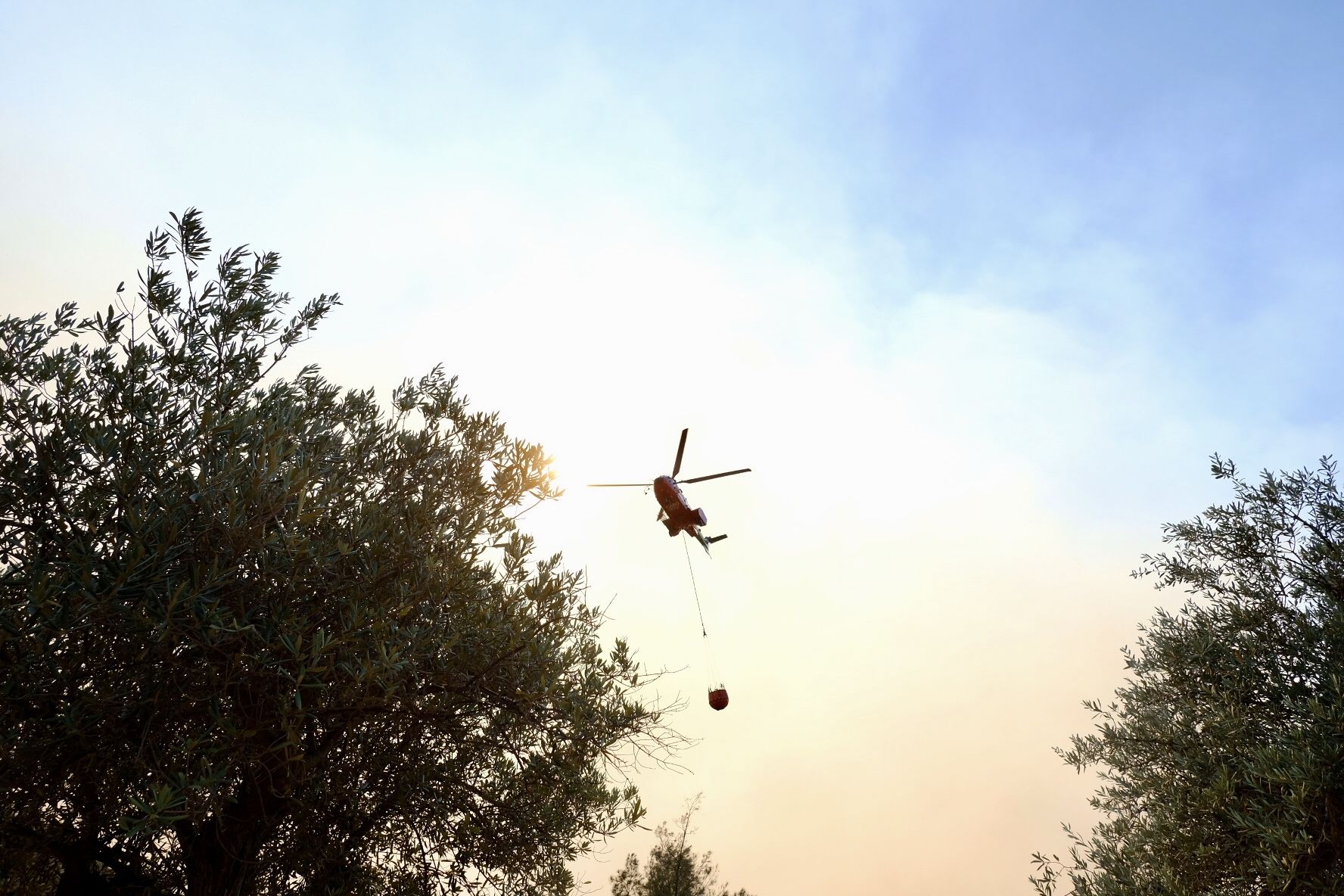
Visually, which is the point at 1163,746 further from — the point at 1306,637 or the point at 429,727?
the point at 429,727

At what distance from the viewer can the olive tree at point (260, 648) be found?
10422 millimetres

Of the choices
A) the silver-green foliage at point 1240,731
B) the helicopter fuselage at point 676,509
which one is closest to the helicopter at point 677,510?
the helicopter fuselage at point 676,509

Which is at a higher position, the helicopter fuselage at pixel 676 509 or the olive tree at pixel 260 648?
the helicopter fuselage at pixel 676 509

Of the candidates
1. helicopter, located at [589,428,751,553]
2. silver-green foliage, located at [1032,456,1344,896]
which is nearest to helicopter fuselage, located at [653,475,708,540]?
helicopter, located at [589,428,751,553]

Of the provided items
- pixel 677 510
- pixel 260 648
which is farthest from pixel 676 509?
pixel 260 648

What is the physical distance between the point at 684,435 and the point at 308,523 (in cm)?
1180

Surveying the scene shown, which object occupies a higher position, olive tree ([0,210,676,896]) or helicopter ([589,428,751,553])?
helicopter ([589,428,751,553])

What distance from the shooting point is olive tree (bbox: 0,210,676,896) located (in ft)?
34.2

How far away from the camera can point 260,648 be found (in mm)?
11203

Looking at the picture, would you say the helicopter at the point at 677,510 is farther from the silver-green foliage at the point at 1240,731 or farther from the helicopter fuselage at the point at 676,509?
the silver-green foliage at the point at 1240,731

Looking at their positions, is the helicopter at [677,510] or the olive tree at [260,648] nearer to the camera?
the olive tree at [260,648]

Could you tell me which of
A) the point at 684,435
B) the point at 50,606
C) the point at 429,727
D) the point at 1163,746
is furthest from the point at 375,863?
the point at 1163,746

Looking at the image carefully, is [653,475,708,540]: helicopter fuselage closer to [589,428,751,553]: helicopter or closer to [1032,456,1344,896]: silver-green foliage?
[589,428,751,553]: helicopter

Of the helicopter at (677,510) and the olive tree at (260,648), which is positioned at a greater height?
the helicopter at (677,510)
